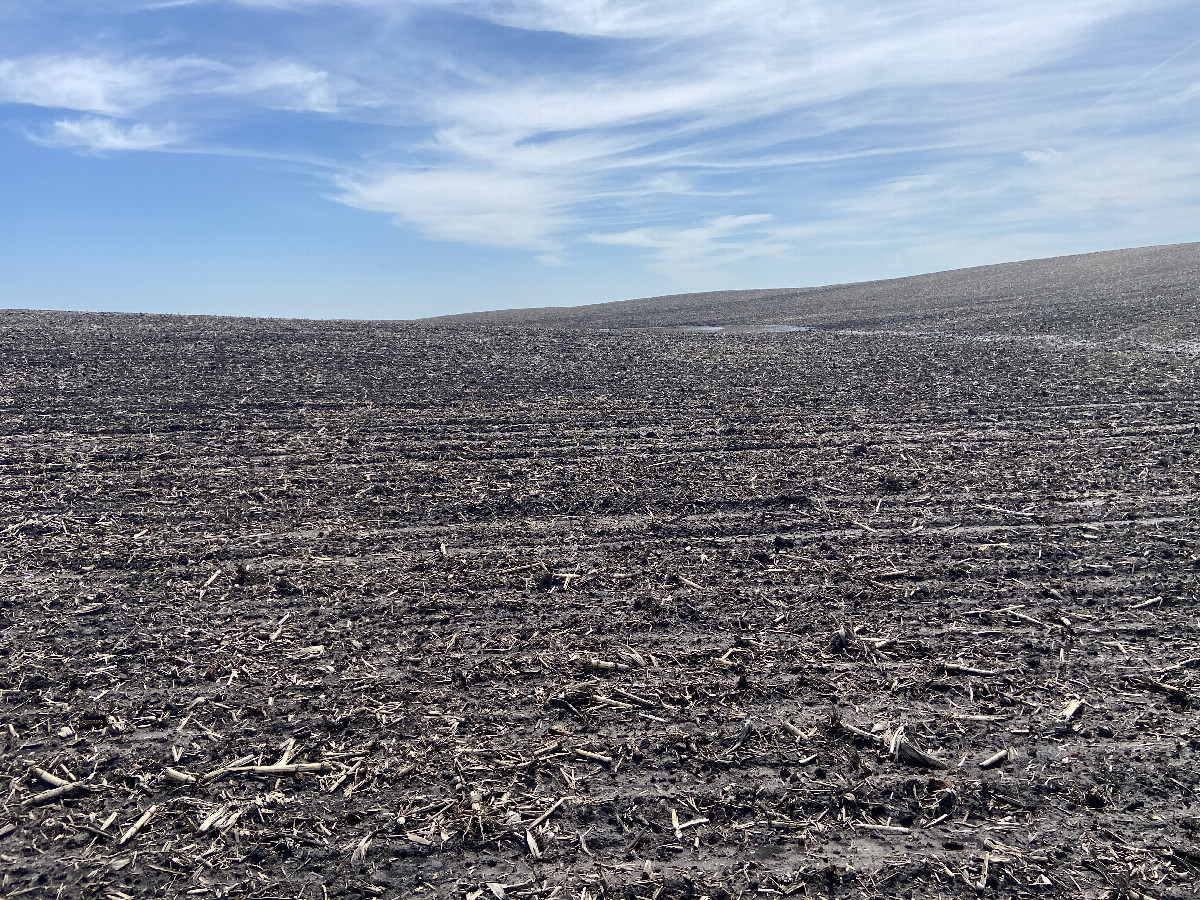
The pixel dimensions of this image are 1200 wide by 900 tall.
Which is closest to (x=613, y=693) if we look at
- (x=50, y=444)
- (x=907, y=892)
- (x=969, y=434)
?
(x=907, y=892)

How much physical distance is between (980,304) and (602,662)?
92.1ft

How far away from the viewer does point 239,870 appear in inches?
109

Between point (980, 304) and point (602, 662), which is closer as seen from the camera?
point (602, 662)

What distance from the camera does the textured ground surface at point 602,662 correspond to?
112 inches

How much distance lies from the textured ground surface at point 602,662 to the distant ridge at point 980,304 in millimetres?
13805

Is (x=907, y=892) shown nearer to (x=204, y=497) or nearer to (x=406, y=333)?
(x=204, y=497)

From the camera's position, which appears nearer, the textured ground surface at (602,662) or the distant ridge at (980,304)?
the textured ground surface at (602,662)

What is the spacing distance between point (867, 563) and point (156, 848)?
431 centimetres

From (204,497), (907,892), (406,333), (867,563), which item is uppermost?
(406,333)

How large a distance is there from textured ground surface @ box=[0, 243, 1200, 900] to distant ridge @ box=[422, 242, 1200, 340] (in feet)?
45.3

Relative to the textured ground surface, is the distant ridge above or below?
above

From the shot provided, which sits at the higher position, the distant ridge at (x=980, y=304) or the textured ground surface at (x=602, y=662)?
the distant ridge at (x=980, y=304)

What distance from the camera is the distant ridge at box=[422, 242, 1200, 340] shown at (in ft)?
68.0

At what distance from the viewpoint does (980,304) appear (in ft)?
91.5
